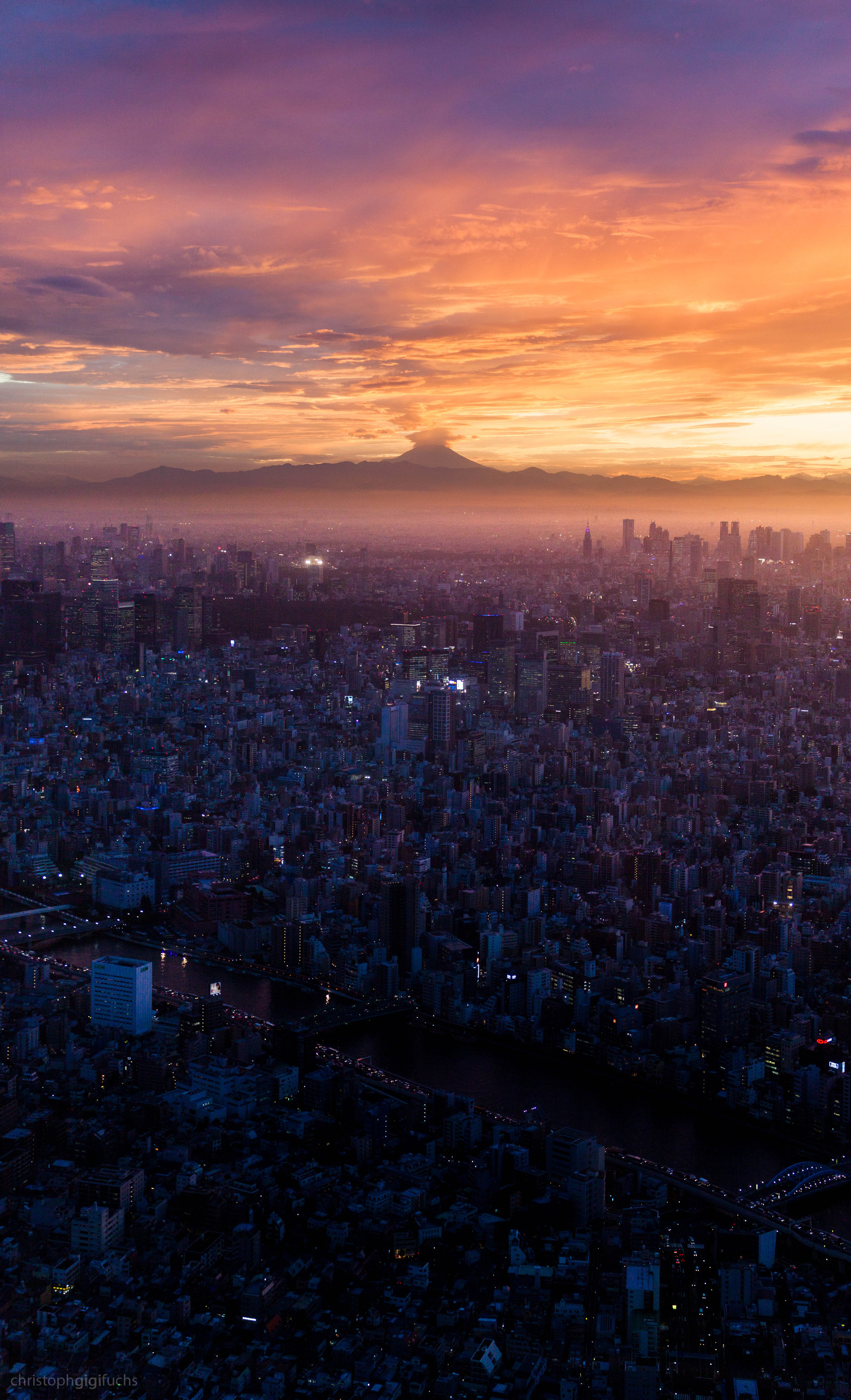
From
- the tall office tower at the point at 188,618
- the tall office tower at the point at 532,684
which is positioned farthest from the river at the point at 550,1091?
the tall office tower at the point at 188,618

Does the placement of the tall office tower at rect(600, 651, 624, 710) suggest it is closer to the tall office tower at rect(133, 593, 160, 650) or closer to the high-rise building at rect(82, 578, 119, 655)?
the tall office tower at rect(133, 593, 160, 650)

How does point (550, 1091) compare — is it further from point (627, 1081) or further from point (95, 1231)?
point (95, 1231)

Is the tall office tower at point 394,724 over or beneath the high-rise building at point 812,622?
beneath

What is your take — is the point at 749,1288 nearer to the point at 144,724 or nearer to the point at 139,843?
the point at 139,843

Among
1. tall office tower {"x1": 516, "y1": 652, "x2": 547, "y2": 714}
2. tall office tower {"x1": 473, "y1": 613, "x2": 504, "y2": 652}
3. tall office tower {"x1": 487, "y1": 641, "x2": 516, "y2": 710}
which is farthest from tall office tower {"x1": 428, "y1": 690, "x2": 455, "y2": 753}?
tall office tower {"x1": 473, "y1": 613, "x2": 504, "y2": 652}

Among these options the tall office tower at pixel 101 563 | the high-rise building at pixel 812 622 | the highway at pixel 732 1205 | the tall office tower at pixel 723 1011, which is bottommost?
the highway at pixel 732 1205

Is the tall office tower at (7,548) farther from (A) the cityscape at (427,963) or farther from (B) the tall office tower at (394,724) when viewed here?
(B) the tall office tower at (394,724)

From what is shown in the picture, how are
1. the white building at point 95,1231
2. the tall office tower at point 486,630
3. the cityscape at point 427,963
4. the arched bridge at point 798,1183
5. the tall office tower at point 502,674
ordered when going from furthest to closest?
the tall office tower at point 486,630, the tall office tower at point 502,674, the arched bridge at point 798,1183, the white building at point 95,1231, the cityscape at point 427,963

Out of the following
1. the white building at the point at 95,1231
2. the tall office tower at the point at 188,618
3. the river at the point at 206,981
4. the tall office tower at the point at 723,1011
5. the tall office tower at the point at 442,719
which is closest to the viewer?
the white building at the point at 95,1231
